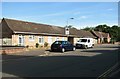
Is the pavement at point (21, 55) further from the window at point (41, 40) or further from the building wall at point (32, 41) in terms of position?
the window at point (41, 40)

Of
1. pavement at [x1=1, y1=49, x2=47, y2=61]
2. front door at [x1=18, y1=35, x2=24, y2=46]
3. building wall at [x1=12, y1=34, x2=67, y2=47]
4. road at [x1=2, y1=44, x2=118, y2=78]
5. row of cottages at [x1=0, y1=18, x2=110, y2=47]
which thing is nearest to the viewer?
road at [x1=2, y1=44, x2=118, y2=78]

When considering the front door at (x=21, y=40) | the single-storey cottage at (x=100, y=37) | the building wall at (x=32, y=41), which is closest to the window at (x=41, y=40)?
the building wall at (x=32, y=41)

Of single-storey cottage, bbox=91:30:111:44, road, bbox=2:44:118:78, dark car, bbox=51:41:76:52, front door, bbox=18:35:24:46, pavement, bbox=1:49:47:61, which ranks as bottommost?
road, bbox=2:44:118:78

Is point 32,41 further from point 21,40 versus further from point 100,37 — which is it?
point 100,37

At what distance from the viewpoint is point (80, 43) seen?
43031 millimetres

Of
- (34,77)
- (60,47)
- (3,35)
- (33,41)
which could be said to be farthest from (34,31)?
(34,77)

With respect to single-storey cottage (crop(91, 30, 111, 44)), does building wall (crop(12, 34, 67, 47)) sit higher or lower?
lower

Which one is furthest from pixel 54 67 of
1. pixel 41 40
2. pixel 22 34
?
pixel 41 40

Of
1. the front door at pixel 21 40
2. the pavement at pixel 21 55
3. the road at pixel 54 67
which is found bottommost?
the road at pixel 54 67

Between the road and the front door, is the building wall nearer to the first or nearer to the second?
the front door

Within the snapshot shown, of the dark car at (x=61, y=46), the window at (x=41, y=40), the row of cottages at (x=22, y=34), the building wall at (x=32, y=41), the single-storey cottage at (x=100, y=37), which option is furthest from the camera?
the single-storey cottage at (x=100, y=37)

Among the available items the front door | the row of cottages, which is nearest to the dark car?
the row of cottages

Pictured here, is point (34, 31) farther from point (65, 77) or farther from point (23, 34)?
point (65, 77)

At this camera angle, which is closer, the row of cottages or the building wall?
the building wall
